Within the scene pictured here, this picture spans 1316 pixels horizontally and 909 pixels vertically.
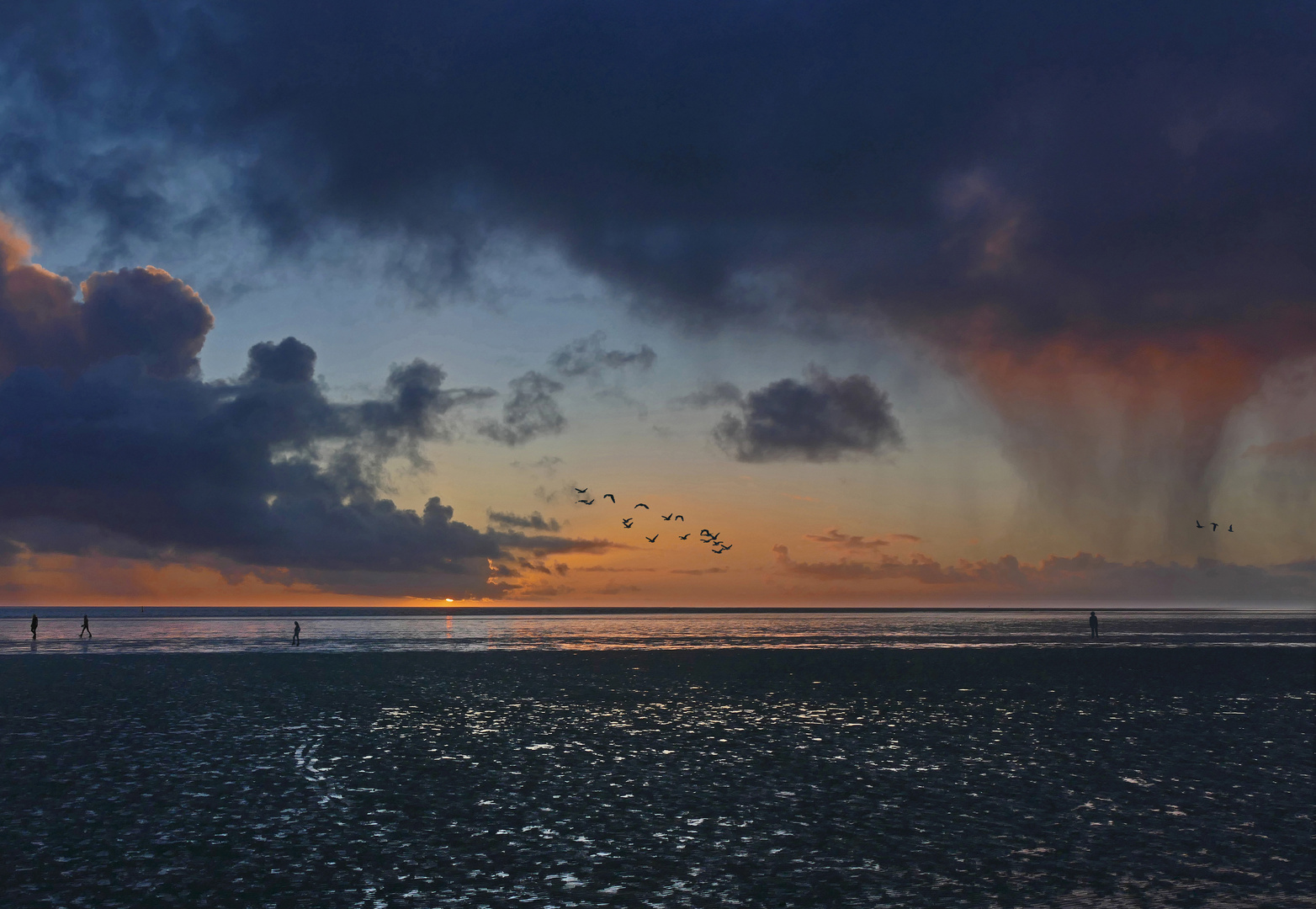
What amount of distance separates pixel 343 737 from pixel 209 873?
1578cm

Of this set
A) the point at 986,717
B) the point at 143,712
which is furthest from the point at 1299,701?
the point at 143,712

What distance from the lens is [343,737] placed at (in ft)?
101

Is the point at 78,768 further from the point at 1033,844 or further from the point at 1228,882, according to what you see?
the point at 1228,882

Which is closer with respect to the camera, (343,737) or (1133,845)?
(1133,845)

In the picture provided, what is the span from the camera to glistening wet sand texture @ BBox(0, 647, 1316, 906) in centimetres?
1489

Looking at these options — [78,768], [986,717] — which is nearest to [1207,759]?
[986,717]

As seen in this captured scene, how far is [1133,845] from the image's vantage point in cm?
1709

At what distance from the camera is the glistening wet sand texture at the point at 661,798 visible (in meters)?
14.9

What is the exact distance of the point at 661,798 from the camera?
70.3 feet

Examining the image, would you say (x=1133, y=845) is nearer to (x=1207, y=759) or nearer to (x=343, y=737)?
(x=1207, y=759)

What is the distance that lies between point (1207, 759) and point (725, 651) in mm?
53256

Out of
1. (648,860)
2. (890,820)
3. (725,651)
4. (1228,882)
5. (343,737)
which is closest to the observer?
(1228,882)

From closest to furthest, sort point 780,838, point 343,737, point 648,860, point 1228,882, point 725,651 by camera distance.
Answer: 1. point 1228,882
2. point 648,860
3. point 780,838
4. point 343,737
5. point 725,651

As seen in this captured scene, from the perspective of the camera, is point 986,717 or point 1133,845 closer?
point 1133,845
